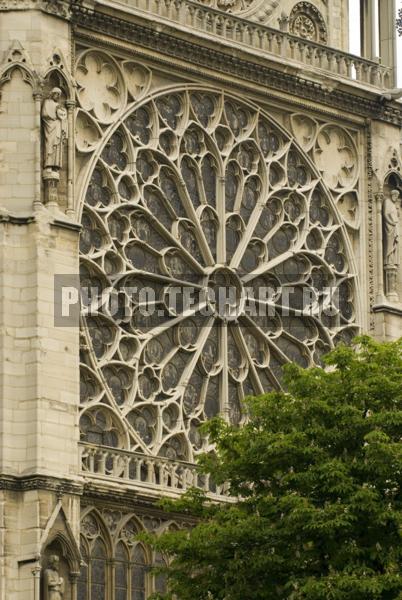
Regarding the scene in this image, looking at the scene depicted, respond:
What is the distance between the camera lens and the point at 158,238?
1715 inches

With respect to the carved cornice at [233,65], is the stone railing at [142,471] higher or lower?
lower

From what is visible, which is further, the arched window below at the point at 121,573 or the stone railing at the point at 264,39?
the stone railing at the point at 264,39

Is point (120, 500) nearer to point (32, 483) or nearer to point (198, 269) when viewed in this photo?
point (32, 483)

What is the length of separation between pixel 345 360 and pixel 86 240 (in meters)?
6.59

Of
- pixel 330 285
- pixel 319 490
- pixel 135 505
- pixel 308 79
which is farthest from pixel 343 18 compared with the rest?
pixel 319 490

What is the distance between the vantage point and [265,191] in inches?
1789

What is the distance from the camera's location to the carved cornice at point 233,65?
42906 millimetres

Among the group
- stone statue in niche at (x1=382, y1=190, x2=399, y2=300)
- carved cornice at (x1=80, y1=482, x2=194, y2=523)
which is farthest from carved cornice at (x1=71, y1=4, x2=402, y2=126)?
carved cornice at (x1=80, y1=482, x2=194, y2=523)

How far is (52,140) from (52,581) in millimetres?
7221

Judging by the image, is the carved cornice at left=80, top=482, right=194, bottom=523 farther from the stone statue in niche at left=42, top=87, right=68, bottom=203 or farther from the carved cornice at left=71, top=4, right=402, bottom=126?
the carved cornice at left=71, top=4, right=402, bottom=126

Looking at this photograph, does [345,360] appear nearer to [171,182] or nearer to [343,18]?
[171,182]

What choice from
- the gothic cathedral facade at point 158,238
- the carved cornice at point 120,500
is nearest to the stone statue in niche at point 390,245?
the gothic cathedral facade at point 158,238

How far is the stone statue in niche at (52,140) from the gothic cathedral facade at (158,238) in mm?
36

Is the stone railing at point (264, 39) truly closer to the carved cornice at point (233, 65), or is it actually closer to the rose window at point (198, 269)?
the carved cornice at point (233, 65)
